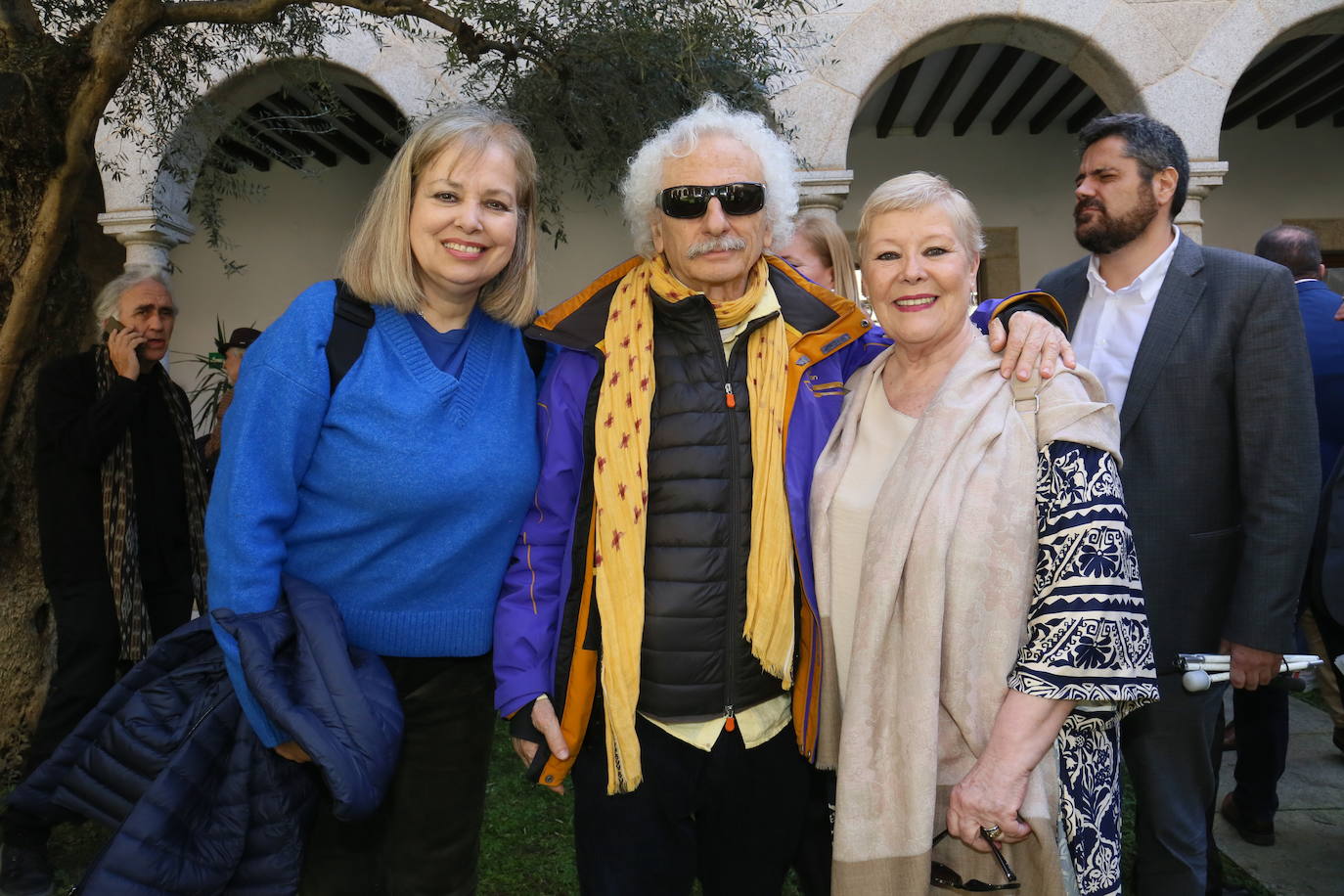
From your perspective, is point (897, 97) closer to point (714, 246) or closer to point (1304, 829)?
point (1304, 829)

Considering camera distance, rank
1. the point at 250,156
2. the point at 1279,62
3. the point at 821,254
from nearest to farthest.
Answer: the point at 821,254 < the point at 1279,62 < the point at 250,156

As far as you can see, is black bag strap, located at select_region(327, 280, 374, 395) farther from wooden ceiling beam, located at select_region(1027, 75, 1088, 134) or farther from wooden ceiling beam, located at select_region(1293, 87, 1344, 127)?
wooden ceiling beam, located at select_region(1293, 87, 1344, 127)

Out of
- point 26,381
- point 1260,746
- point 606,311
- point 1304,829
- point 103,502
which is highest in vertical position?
point 606,311

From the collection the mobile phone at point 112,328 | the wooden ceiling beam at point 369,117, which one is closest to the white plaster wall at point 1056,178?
the wooden ceiling beam at point 369,117

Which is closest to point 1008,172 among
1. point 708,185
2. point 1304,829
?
point 1304,829

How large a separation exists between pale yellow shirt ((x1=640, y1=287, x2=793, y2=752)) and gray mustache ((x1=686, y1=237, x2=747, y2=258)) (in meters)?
0.12

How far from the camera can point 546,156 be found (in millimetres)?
5074

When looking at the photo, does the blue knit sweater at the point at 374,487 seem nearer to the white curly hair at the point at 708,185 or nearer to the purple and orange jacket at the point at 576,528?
the purple and orange jacket at the point at 576,528

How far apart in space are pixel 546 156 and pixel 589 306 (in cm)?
343

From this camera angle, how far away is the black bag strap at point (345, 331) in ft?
5.64

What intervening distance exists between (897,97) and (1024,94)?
1.25 m

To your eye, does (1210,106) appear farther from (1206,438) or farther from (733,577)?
(733,577)

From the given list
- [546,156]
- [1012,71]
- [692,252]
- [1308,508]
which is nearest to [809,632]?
[692,252]

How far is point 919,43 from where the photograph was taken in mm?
6074
